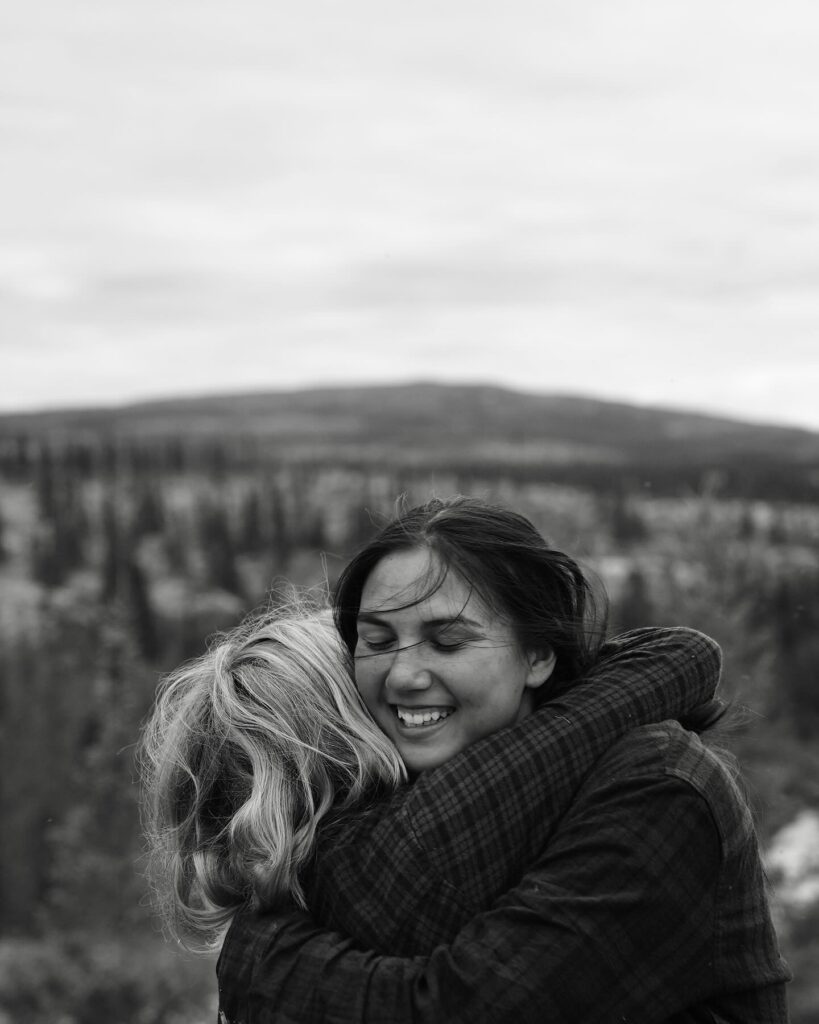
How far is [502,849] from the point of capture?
2.28 m

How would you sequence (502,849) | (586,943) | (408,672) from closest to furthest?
(586,943)
(502,849)
(408,672)

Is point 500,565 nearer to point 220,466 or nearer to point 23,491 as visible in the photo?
point 23,491

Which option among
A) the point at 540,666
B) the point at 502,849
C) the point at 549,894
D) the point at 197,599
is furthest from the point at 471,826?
the point at 197,599

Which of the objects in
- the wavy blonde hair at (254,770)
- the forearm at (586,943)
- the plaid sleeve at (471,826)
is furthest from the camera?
the wavy blonde hair at (254,770)

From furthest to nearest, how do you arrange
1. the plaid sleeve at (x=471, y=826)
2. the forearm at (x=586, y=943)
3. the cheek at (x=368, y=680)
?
the cheek at (x=368, y=680)
the plaid sleeve at (x=471, y=826)
the forearm at (x=586, y=943)

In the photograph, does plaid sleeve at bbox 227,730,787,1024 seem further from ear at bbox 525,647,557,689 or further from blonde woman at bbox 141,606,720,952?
ear at bbox 525,647,557,689

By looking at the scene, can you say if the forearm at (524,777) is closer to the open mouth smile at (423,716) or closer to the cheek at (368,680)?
the open mouth smile at (423,716)

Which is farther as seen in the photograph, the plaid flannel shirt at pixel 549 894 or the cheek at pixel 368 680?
the cheek at pixel 368 680

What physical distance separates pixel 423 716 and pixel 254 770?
15.6 inches

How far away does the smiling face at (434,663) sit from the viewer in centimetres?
249

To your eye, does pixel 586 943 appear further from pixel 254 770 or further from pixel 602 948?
pixel 254 770

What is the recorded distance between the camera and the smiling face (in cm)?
249

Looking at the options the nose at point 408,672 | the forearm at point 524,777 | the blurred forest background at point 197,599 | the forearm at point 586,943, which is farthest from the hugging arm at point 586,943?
the blurred forest background at point 197,599

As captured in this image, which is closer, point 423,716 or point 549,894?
point 549,894
